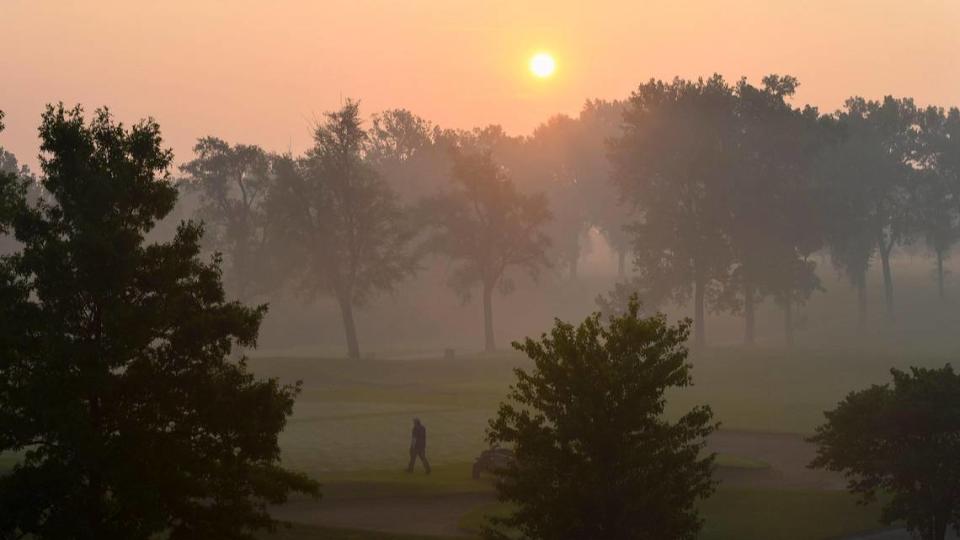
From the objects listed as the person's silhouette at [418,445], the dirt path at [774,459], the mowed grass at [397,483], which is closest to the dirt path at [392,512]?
the mowed grass at [397,483]

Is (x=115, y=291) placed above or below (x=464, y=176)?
below

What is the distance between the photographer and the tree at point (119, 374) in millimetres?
21422

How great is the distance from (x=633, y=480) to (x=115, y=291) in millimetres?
10644

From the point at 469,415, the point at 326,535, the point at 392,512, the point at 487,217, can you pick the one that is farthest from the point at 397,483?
the point at 487,217

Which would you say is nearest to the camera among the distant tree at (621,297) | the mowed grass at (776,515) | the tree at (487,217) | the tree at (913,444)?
the tree at (913,444)

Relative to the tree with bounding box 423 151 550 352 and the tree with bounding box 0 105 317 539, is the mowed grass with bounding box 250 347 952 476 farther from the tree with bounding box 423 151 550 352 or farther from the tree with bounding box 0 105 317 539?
the tree with bounding box 0 105 317 539

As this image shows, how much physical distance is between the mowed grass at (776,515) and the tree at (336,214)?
173ft

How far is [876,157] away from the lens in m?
110

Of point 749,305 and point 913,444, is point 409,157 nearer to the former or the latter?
point 749,305

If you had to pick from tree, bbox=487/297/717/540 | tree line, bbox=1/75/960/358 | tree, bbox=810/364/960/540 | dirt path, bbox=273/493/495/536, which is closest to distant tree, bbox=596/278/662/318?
tree line, bbox=1/75/960/358

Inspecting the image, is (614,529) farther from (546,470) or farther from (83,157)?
(83,157)

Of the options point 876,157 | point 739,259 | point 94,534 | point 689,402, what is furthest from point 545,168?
point 94,534

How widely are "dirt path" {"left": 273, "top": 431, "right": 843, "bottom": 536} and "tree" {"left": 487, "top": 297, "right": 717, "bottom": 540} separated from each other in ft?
32.7

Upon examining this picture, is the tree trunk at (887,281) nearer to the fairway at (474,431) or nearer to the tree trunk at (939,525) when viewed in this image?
the fairway at (474,431)
